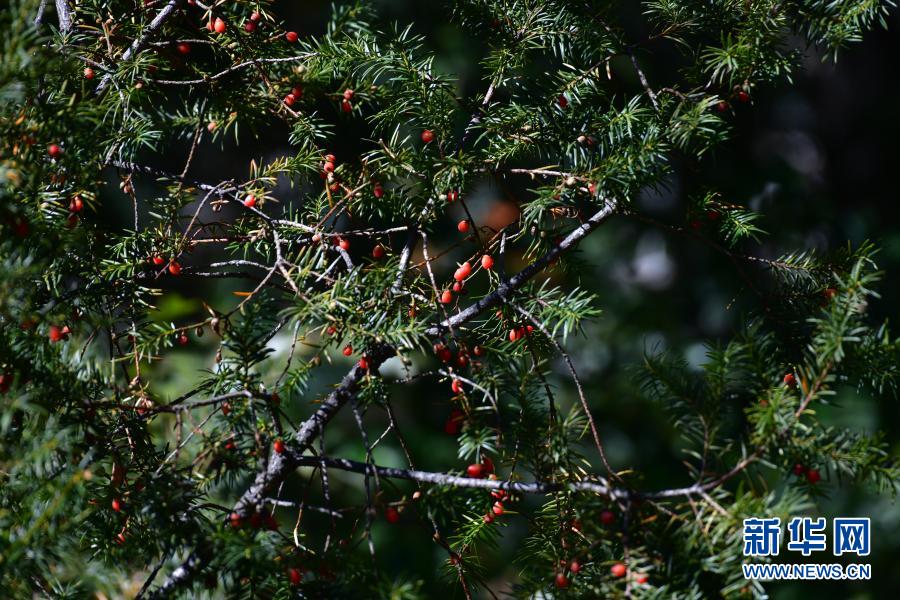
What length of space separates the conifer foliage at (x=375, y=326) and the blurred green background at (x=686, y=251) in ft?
4.11

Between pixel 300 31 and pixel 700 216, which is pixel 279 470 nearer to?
pixel 700 216

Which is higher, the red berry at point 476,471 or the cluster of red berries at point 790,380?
the cluster of red berries at point 790,380

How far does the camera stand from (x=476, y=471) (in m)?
0.55

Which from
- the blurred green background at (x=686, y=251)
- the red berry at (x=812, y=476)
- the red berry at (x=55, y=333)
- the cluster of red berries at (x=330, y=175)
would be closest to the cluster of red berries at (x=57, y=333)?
the red berry at (x=55, y=333)

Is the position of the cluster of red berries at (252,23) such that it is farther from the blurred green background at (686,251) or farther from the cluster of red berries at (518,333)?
the blurred green background at (686,251)

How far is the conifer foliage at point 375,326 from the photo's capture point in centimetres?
48

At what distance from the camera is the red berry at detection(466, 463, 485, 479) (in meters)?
0.55

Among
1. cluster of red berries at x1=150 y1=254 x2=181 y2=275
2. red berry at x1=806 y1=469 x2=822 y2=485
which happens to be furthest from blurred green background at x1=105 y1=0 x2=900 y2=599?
red berry at x1=806 y1=469 x2=822 y2=485

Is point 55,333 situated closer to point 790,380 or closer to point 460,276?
point 460,276

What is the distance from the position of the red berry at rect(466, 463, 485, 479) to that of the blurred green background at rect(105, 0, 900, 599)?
1.34m

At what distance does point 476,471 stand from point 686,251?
216 cm

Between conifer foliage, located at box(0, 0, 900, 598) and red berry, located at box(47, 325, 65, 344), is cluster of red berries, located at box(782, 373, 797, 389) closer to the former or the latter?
conifer foliage, located at box(0, 0, 900, 598)

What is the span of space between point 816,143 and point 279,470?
2.53 metres

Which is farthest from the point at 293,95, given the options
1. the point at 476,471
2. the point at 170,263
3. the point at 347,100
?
the point at 476,471
